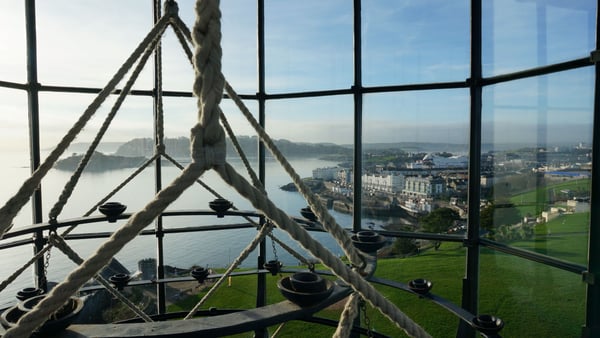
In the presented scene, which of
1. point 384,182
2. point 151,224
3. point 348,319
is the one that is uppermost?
point 384,182

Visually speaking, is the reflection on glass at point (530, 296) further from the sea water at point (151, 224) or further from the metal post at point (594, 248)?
the sea water at point (151, 224)

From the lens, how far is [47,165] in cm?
122

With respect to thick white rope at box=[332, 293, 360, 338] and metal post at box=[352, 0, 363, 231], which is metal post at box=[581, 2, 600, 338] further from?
thick white rope at box=[332, 293, 360, 338]

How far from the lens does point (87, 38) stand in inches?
160

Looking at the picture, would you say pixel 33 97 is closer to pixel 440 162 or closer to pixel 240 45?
pixel 240 45

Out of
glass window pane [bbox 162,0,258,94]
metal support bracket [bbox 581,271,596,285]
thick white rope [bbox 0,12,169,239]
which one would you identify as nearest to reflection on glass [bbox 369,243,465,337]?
metal support bracket [bbox 581,271,596,285]

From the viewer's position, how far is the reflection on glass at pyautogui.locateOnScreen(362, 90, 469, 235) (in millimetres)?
3725

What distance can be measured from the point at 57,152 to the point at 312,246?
1.06 meters

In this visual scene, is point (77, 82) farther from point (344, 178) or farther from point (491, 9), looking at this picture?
point (491, 9)

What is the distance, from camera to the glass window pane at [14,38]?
11.3ft

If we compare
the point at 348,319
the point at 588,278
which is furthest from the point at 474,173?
the point at 348,319

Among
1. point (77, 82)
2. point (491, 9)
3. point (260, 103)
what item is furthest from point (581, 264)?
point (77, 82)

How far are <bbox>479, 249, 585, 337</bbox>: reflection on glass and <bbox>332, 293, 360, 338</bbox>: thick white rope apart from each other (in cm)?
242

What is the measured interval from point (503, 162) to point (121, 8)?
408 centimetres
